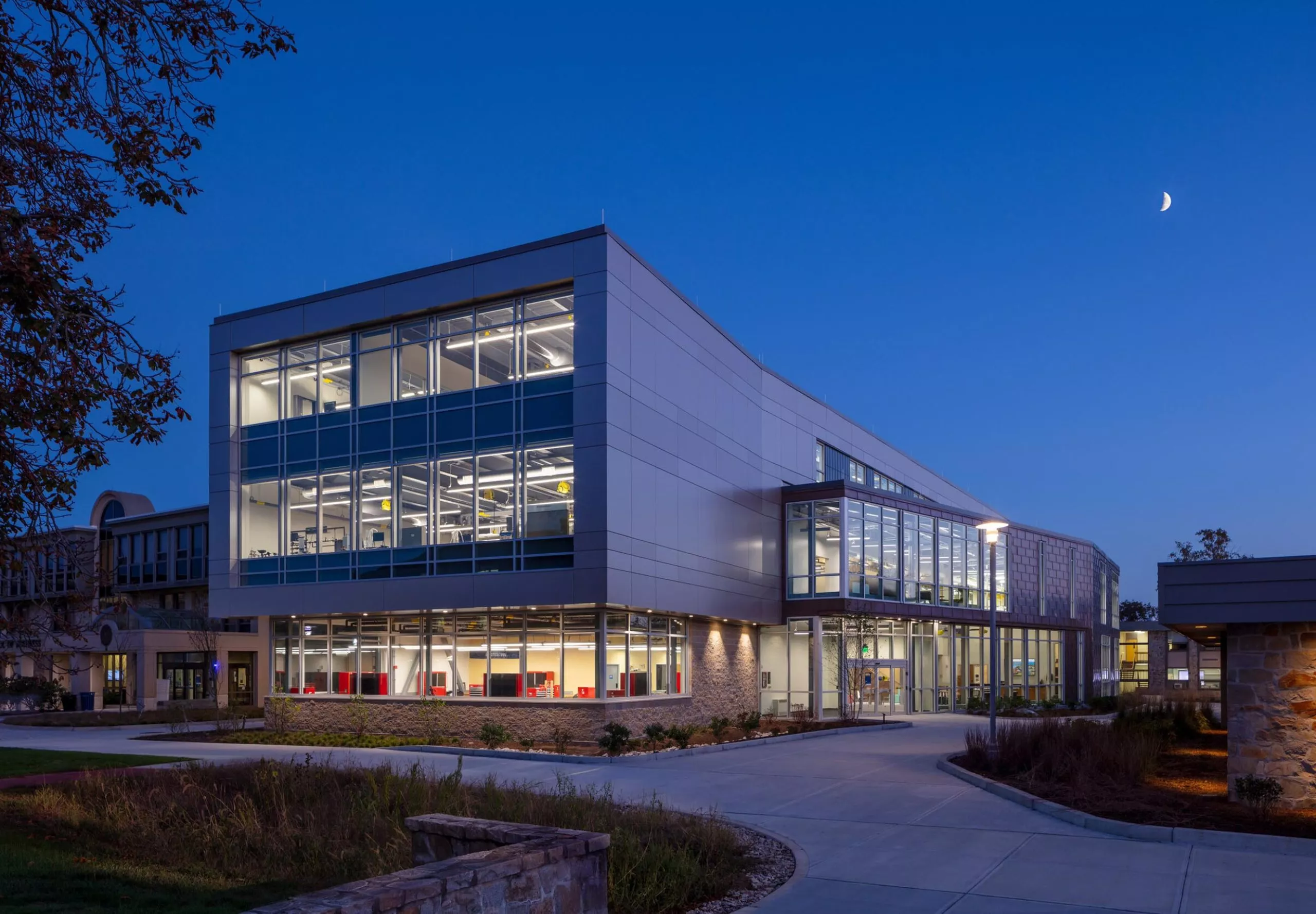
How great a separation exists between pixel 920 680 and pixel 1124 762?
25.5m

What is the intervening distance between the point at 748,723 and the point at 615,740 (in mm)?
6320

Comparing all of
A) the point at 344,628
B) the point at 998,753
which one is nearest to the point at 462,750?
the point at 344,628

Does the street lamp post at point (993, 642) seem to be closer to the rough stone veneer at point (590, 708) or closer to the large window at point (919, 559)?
the rough stone veneer at point (590, 708)

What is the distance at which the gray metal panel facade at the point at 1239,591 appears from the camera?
14.2m

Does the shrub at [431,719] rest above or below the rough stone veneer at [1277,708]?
below

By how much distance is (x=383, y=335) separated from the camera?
102ft

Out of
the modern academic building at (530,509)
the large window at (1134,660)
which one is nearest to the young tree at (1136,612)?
the large window at (1134,660)

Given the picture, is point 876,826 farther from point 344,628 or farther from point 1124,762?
point 344,628

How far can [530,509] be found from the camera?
2789 cm

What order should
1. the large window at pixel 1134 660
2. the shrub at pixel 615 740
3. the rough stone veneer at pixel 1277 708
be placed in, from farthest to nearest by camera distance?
the large window at pixel 1134 660, the shrub at pixel 615 740, the rough stone veneer at pixel 1277 708

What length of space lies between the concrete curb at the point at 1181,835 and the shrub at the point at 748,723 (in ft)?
45.6

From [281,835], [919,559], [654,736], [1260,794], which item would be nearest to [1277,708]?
[1260,794]

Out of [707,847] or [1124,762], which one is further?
[1124,762]

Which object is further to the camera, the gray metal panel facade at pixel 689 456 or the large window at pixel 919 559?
the large window at pixel 919 559
